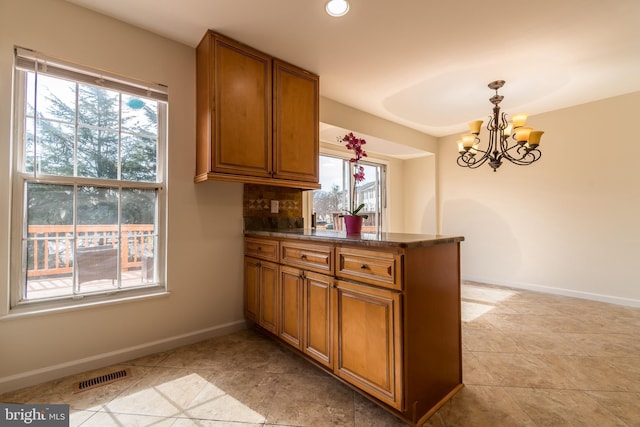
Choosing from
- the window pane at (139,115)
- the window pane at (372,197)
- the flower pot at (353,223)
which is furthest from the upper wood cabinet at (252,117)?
the window pane at (372,197)

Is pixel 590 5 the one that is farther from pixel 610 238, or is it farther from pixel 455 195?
pixel 455 195

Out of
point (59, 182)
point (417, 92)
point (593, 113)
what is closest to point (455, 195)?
point (593, 113)

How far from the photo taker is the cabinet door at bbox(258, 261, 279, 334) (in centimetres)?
221

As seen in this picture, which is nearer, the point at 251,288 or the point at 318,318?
the point at 318,318

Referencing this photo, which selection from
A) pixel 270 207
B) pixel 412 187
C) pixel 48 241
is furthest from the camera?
pixel 412 187

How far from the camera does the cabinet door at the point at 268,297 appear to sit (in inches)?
87.0

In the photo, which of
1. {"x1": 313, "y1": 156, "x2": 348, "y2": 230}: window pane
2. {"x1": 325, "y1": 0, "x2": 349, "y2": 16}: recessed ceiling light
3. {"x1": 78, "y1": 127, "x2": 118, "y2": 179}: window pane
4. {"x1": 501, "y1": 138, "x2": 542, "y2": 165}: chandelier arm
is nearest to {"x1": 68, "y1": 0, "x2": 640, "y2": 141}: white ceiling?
{"x1": 325, "y1": 0, "x2": 349, "y2": 16}: recessed ceiling light

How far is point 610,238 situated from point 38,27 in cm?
581

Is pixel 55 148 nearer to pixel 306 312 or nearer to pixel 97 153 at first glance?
pixel 97 153

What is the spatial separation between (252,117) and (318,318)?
169 centimetres

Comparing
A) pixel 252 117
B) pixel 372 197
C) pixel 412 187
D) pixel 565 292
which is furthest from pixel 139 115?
pixel 565 292

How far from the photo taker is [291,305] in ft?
6.70

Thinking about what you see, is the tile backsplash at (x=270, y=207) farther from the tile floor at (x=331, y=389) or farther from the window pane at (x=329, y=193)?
the tile floor at (x=331, y=389)

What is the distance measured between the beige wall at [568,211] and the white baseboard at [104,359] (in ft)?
13.2
